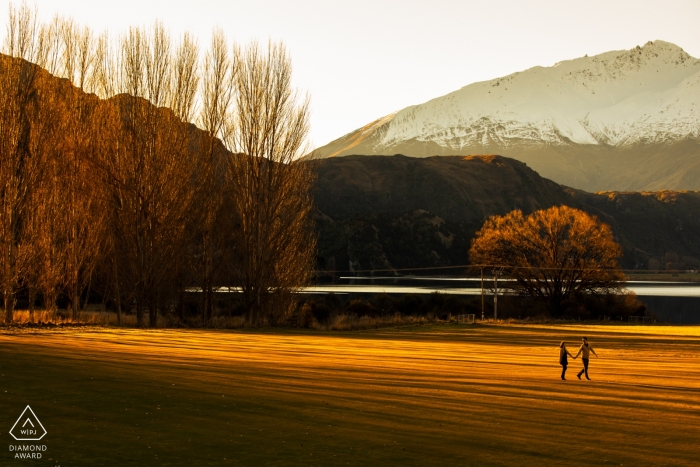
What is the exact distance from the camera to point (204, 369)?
19031 millimetres

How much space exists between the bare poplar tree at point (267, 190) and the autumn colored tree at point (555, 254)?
33.3m

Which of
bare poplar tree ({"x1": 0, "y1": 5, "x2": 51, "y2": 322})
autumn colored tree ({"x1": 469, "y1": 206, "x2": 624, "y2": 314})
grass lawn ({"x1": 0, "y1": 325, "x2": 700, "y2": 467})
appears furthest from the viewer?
autumn colored tree ({"x1": 469, "y1": 206, "x2": 624, "y2": 314})

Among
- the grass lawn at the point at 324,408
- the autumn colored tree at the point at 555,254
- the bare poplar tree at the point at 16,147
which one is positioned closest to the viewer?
the grass lawn at the point at 324,408

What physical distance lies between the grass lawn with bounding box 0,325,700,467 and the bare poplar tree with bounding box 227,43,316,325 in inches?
725

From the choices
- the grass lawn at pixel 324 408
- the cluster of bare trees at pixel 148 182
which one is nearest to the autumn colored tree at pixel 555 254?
the cluster of bare trees at pixel 148 182

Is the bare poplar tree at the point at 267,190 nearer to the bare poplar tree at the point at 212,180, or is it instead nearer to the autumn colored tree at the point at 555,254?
the bare poplar tree at the point at 212,180

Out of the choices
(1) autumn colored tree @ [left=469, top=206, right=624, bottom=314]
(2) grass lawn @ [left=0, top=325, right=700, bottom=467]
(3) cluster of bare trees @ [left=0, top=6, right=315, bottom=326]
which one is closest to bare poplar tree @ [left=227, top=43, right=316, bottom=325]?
(3) cluster of bare trees @ [left=0, top=6, right=315, bottom=326]

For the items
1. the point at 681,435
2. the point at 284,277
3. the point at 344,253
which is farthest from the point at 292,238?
the point at 344,253

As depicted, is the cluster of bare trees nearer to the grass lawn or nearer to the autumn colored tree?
the grass lawn

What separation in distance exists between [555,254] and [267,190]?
1517 inches

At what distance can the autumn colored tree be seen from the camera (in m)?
71.2

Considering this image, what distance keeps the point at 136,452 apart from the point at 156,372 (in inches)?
279

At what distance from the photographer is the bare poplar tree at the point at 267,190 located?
44.1 m

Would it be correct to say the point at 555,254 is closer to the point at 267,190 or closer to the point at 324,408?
the point at 267,190
